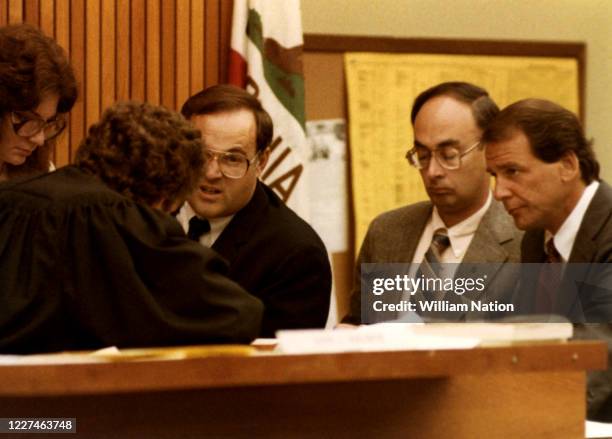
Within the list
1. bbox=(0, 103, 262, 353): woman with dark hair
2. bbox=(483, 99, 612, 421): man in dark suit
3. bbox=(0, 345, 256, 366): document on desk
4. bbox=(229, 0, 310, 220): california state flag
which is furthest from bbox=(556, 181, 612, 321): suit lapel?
bbox=(229, 0, 310, 220): california state flag

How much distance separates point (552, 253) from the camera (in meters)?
2.80

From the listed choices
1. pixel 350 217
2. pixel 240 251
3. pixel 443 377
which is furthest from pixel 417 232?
pixel 443 377

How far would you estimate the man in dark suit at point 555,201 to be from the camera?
2.60m

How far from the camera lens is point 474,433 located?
1.75 metres

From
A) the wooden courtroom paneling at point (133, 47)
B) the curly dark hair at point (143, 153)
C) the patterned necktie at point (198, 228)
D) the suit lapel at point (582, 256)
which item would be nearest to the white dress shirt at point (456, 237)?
the suit lapel at point (582, 256)

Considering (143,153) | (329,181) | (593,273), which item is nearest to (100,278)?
(143,153)

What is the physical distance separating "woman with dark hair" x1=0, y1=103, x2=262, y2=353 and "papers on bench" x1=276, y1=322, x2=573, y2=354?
366 millimetres

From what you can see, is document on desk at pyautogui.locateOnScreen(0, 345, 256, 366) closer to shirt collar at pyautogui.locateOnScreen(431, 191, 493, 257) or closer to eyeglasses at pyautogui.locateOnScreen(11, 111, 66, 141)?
eyeglasses at pyautogui.locateOnScreen(11, 111, 66, 141)

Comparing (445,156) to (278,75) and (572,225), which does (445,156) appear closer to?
(572,225)

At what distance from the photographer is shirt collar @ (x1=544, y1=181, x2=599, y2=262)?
8.87ft

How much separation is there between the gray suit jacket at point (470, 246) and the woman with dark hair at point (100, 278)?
3.60ft

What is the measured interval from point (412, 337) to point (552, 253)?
1.19 meters

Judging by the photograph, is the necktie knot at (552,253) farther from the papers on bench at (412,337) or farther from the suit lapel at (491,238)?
the papers on bench at (412,337)

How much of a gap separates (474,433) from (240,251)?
1.35 m
